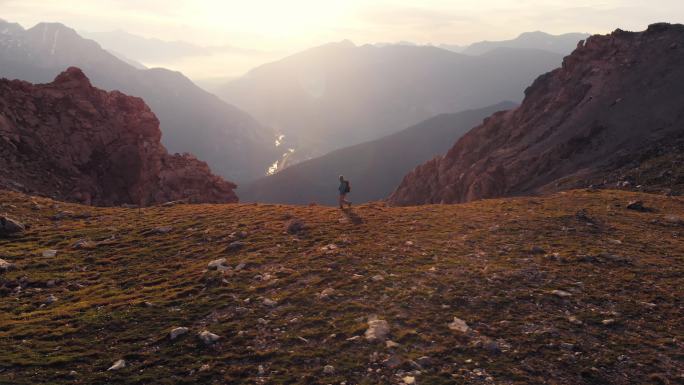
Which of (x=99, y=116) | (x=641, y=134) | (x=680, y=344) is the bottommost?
(x=680, y=344)

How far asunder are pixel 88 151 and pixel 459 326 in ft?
212

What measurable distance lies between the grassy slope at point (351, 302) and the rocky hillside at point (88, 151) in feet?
93.8

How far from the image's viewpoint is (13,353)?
1466cm

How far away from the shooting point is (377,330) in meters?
15.7

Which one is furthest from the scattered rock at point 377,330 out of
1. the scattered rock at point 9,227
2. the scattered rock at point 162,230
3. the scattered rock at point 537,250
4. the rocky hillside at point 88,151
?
the rocky hillside at point 88,151

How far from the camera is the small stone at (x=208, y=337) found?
15159 millimetres

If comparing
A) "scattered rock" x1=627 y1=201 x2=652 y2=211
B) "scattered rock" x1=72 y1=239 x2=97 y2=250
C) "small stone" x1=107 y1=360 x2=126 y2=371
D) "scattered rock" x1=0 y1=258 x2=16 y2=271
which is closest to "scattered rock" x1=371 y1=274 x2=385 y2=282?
"small stone" x1=107 y1=360 x2=126 y2=371

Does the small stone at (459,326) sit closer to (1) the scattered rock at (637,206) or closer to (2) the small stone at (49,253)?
(2) the small stone at (49,253)

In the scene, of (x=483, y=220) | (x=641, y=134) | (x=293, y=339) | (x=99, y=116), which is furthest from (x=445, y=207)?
(x=99, y=116)

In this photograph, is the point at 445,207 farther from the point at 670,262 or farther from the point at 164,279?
the point at 164,279

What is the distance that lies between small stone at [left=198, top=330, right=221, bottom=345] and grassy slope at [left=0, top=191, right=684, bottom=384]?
20cm

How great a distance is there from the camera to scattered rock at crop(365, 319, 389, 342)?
50.2 feet

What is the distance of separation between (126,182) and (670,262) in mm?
66447

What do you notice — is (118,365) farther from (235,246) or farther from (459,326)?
(235,246)
